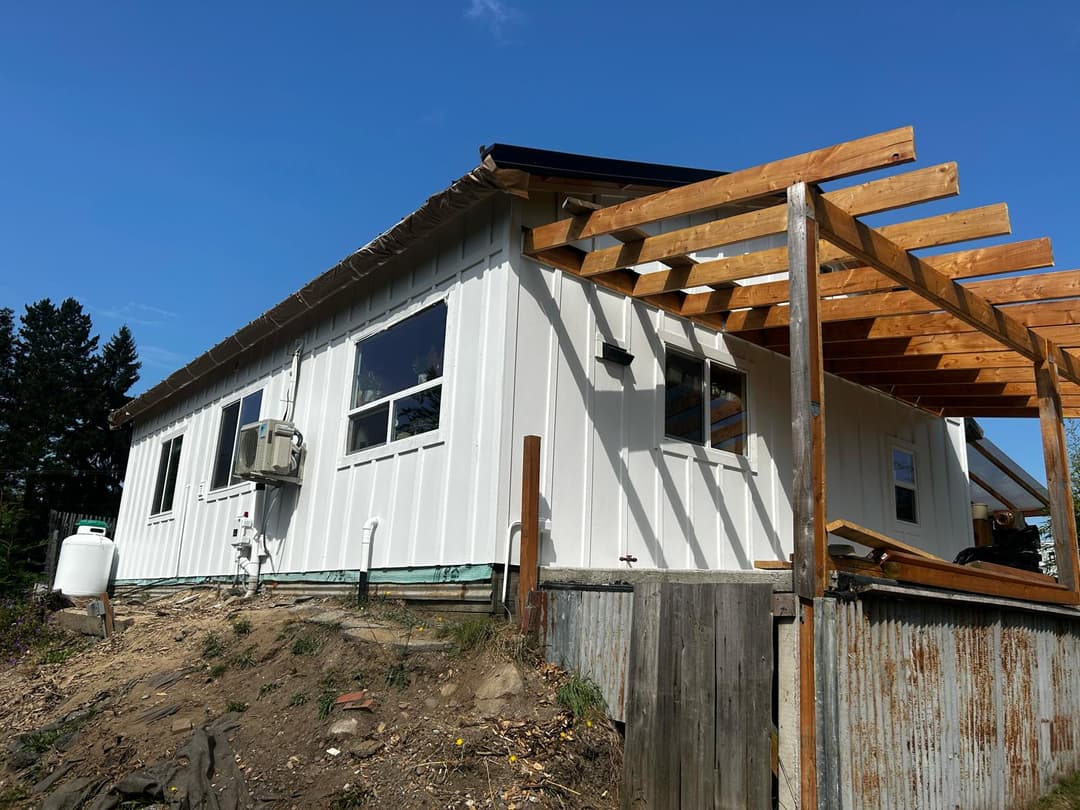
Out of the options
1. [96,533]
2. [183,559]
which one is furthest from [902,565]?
[96,533]

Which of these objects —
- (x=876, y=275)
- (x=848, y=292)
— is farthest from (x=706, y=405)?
(x=876, y=275)

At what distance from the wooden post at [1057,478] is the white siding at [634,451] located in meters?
2.39

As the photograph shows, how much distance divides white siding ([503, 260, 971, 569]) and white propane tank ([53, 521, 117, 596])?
30.4 feet

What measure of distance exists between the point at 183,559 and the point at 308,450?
13.2ft

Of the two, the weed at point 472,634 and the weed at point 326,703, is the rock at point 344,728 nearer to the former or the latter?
the weed at point 326,703

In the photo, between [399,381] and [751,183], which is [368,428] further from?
[751,183]

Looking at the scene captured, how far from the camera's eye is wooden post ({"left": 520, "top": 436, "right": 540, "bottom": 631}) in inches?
205

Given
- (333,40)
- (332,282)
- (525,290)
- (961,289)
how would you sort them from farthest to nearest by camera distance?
(333,40)
(332,282)
(525,290)
(961,289)

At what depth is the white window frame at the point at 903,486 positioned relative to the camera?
31.0ft

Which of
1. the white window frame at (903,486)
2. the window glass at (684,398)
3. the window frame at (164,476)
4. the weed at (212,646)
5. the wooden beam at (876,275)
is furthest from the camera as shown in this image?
the window frame at (164,476)

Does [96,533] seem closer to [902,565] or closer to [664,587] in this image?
[664,587]

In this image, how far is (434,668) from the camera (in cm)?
478

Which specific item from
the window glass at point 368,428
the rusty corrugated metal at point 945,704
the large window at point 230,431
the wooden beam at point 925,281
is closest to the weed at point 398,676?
the rusty corrugated metal at point 945,704

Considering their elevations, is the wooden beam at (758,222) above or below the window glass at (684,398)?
above
